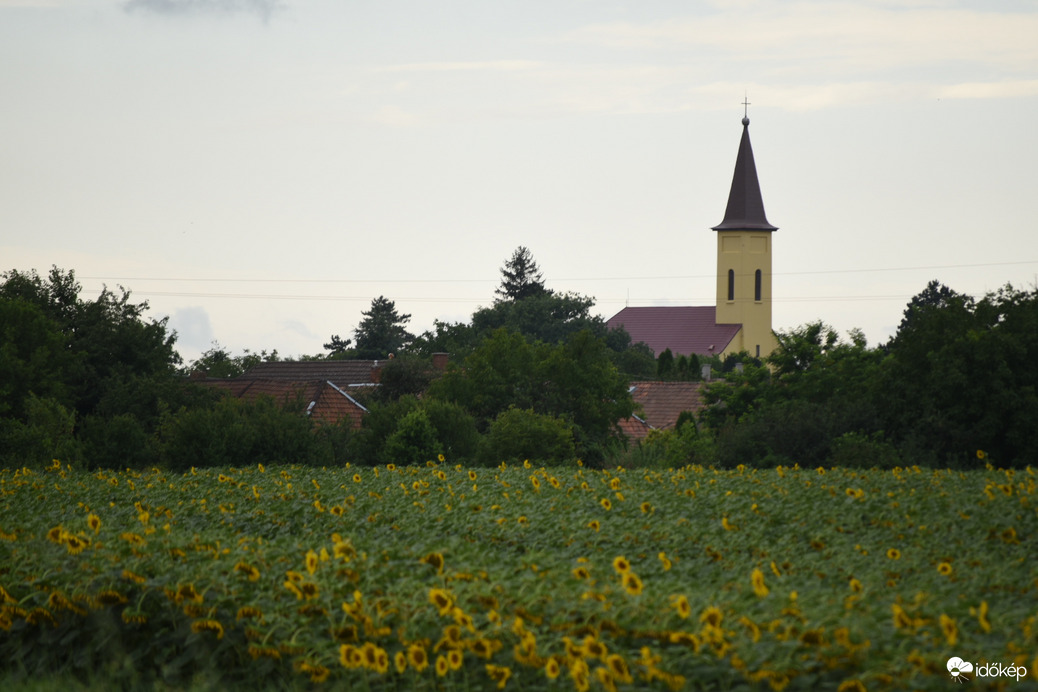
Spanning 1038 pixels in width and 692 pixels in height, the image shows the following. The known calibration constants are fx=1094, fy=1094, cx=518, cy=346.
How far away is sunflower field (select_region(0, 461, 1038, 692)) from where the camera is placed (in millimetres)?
5297

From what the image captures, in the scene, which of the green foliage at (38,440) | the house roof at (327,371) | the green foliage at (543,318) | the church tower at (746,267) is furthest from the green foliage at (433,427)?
→ the church tower at (746,267)

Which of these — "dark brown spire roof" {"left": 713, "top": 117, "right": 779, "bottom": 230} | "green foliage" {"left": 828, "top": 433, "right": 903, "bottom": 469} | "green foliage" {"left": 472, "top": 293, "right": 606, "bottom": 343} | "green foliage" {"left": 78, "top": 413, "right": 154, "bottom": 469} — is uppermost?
"dark brown spire roof" {"left": 713, "top": 117, "right": 779, "bottom": 230}

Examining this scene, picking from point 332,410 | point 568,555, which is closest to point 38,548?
point 568,555

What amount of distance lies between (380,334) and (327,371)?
113ft

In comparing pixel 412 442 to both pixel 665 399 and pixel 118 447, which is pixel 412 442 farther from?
pixel 665 399

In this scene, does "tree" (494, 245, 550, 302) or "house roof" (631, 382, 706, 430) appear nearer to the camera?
"house roof" (631, 382, 706, 430)

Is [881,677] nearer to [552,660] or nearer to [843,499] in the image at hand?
[552,660]

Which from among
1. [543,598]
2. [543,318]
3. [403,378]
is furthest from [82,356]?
[543,318]

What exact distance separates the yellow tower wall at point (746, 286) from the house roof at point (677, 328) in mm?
1067

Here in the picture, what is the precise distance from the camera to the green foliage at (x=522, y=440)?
25.6 m

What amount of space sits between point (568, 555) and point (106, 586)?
3304 mm

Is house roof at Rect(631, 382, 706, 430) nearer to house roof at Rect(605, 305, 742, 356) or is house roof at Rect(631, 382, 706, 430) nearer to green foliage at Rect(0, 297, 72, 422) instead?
green foliage at Rect(0, 297, 72, 422)

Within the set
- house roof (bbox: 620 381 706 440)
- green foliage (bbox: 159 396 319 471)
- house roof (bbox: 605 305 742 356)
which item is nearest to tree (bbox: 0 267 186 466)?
green foliage (bbox: 159 396 319 471)

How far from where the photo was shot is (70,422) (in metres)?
28.9
